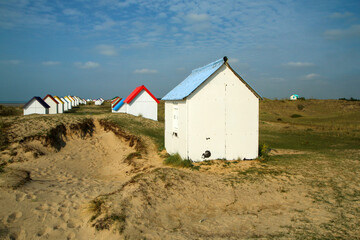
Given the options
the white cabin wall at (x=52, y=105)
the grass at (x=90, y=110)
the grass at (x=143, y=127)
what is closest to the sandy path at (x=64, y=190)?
the grass at (x=143, y=127)

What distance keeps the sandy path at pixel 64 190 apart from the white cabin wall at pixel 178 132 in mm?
2628

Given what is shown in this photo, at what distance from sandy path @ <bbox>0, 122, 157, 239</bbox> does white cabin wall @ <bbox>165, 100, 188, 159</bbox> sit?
263 centimetres

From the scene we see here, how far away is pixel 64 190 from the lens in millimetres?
9656

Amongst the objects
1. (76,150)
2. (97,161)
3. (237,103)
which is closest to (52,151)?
(76,150)

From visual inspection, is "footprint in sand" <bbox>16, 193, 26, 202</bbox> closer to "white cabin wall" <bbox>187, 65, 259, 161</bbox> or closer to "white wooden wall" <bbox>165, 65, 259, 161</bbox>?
"white wooden wall" <bbox>165, 65, 259, 161</bbox>

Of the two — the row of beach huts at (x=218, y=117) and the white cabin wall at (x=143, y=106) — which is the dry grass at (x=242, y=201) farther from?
the white cabin wall at (x=143, y=106)

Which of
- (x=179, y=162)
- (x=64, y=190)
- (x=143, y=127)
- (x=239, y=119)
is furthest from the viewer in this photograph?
(x=143, y=127)

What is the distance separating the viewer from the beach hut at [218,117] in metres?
12.1

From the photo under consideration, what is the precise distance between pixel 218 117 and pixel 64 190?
744 centimetres

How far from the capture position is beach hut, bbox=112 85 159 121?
27.5m

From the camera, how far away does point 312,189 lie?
939 cm

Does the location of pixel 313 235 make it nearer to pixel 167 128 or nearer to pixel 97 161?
pixel 167 128

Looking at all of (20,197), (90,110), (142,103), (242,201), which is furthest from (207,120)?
(90,110)

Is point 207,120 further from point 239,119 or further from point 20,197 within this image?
point 20,197
